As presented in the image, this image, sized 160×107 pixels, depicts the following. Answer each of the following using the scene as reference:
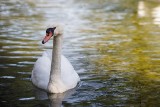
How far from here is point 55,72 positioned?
9.53 metres

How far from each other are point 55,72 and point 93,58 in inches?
147

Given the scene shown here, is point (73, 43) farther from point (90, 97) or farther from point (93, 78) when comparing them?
point (90, 97)

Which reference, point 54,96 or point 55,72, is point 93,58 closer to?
point 55,72

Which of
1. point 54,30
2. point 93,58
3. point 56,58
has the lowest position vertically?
point 93,58

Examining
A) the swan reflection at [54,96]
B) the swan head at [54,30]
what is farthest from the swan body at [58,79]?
the swan head at [54,30]

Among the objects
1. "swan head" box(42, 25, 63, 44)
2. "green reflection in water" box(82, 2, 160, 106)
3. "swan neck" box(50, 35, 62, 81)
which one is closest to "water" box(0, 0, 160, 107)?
"green reflection in water" box(82, 2, 160, 106)

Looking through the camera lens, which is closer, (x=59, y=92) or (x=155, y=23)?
(x=59, y=92)

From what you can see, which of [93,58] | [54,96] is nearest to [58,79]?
[54,96]

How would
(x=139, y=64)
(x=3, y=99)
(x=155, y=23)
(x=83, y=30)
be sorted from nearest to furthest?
1. (x=3, y=99)
2. (x=139, y=64)
3. (x=83, y=30)
4. (x=155, y=23)

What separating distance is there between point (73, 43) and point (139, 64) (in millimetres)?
3961

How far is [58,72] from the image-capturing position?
959cm

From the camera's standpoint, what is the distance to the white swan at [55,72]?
9469mm

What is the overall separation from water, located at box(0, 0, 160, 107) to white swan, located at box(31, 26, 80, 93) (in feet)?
0.58

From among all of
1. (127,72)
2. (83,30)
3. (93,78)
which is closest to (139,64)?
(127,72)
